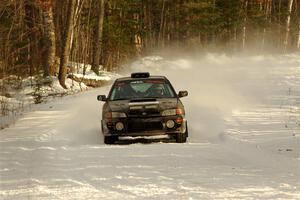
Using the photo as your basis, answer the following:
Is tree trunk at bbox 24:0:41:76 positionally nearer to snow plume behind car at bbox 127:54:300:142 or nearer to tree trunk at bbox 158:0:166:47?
snow plume behind car at bbox 127:54:300:142

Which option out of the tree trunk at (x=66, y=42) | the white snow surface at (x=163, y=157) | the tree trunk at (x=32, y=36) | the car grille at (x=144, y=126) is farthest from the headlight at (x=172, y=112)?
the tree trunk at (x=32, y=36)

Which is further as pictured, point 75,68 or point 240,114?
point 75,68

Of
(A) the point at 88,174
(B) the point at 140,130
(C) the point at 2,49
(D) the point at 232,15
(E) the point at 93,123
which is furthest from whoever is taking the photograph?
(D) the point at 232,15

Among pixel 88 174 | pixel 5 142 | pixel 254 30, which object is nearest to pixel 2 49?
pixel 5 142

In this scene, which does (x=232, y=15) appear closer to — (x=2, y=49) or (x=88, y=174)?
(x=2, y=49)

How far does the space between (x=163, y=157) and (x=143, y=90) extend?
372cm

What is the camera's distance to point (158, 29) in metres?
57.8

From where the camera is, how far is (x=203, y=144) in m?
9.95

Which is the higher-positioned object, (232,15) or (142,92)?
(232,15)

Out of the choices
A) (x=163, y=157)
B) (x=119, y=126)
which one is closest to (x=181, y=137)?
(x=119, y=126)

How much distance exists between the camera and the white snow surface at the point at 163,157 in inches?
250

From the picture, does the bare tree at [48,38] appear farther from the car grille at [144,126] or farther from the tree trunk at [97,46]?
the car grille at [144,126]

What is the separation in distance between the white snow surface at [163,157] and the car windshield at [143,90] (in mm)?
1161

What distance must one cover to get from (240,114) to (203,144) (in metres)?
4.68
